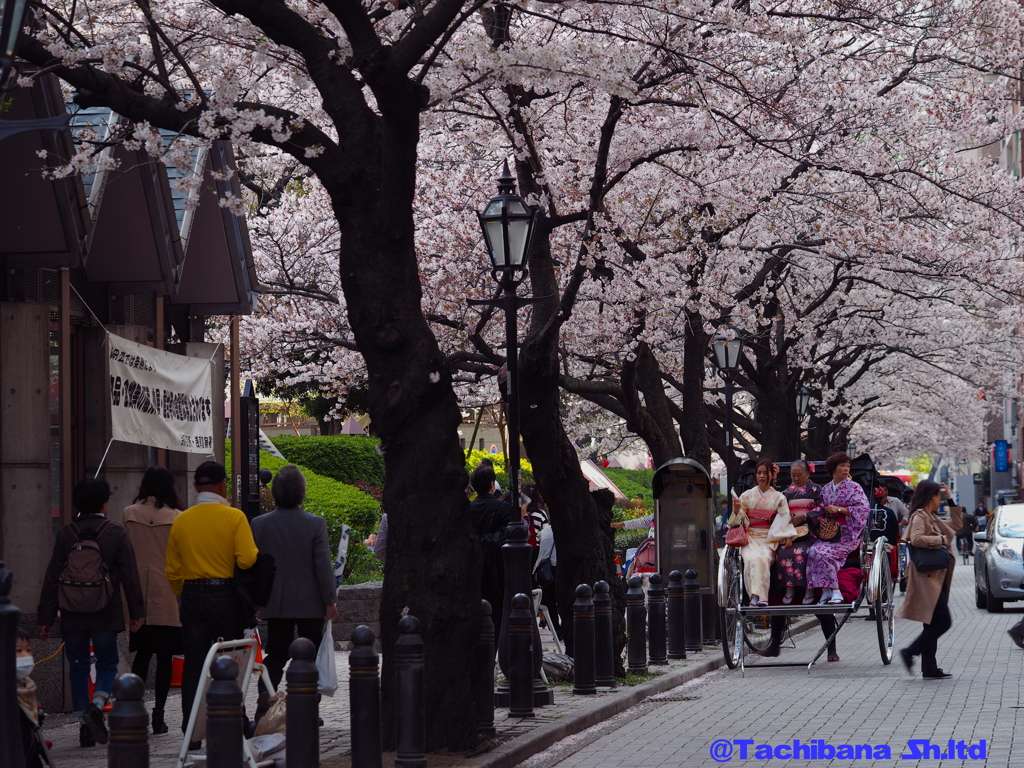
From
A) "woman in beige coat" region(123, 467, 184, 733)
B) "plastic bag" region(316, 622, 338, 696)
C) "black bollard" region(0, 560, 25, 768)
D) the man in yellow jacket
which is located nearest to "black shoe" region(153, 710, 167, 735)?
"woman in beige coat" region(123, 467, 184, 733)

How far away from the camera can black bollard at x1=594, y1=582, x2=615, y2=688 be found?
12625 millimetres

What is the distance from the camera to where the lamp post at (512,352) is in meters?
11.3

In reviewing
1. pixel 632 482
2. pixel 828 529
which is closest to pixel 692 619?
pixel 828 529

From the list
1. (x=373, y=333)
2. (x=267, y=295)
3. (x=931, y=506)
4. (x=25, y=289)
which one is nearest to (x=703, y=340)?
(x=267, y=295)

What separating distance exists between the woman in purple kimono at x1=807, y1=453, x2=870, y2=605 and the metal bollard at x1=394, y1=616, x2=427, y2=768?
24.5ft

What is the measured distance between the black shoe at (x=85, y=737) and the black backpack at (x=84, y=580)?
0.78 m

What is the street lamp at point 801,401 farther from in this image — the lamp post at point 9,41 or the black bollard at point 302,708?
the lamp post at point 9,41

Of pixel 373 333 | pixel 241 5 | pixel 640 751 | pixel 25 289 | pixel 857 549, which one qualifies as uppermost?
pixel 241 5

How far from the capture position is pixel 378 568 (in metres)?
20.3

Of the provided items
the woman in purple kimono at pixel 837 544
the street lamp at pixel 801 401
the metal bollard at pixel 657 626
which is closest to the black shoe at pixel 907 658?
the woman in purple kimono at pixel 837 544

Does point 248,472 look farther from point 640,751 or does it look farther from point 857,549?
point 640,751

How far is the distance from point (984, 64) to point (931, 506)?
26.6 feet

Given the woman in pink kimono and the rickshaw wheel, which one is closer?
the rickshaw wheel

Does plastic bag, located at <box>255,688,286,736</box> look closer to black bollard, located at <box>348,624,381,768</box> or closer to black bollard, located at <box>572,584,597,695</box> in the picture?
black bollard, located at <box>348,624,381,768</box>
